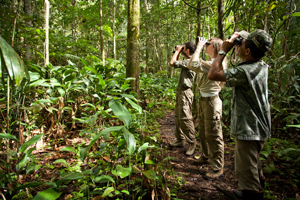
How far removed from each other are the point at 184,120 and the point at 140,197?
1.99 m

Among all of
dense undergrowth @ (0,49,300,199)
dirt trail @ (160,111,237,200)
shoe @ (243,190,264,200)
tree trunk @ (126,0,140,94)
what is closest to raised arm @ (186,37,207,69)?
dense undergrowth @ (0,49,300,199)

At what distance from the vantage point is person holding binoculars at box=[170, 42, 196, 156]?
11.2ft

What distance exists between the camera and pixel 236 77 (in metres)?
1.74

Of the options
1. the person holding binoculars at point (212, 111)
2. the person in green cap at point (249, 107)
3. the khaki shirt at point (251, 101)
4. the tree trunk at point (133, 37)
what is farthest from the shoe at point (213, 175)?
the tree trunk at point (133, 37)

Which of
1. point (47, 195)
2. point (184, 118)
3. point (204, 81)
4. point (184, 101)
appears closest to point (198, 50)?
point (204, 81)

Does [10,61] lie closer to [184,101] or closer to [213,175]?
[213,175]

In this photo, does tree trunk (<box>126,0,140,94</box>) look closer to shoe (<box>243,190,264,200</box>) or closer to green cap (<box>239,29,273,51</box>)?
green cap (<box>239,29,273,51</box>)

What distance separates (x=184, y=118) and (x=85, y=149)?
2.29 metres

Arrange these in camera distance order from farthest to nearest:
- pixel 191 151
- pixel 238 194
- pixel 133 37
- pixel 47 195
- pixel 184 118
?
1. pixel 133 37
2. pixel 184 118
3. pixel 191 151
4. pixel 238 194
5. pixel 47 195

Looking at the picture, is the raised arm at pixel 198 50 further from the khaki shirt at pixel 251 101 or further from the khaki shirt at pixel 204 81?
the khaki shirt at pixel 251 101

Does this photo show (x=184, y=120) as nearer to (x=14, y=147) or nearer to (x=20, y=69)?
(x=14, y=147)

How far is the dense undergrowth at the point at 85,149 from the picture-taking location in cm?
158

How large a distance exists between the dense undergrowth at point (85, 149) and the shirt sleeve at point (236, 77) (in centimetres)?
54

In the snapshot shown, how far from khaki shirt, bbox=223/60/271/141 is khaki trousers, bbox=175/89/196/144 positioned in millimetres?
1639
